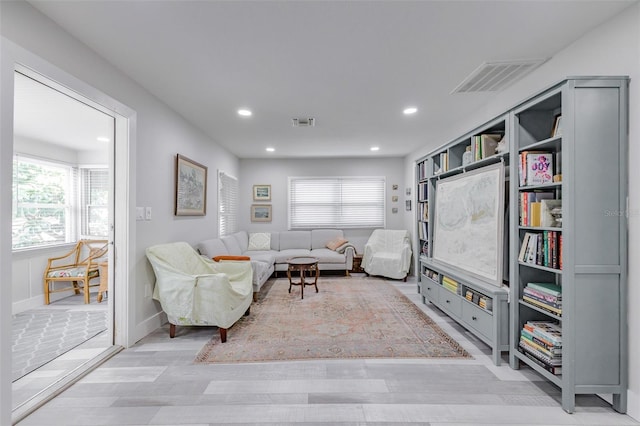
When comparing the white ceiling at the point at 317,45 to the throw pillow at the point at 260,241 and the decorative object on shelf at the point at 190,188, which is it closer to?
the decorative object on shelf at the point at 190,188

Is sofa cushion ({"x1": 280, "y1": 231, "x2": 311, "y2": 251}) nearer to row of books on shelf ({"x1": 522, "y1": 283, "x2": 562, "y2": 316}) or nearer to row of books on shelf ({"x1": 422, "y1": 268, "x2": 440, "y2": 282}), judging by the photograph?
row of books on shelf ({"x1": 422, "y1": 268, "x2": 440, "y2": 282})

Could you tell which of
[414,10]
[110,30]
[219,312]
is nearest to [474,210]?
[414,10]

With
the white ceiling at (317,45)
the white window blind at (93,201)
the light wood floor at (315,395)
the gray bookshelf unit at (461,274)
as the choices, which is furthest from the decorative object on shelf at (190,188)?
the gray bookshelf unit at (461,274)

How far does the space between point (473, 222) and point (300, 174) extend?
171 inches

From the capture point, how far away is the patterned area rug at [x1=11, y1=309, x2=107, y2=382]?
7.99ft

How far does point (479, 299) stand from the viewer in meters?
2.58

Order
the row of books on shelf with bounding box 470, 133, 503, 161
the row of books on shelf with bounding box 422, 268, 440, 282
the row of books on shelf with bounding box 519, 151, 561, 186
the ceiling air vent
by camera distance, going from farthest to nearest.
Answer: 1. the ceiling air vent
2. the row of books on shelf with bounding box 422, 268, 440, 282
3. the row of books on shelf with bounding box 470, 133, 503, 161
4. the row of books on shelf with bounding box 519, 151, 561, 186

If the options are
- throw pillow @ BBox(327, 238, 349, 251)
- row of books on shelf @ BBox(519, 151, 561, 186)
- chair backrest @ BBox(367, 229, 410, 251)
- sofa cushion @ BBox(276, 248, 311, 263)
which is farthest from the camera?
throw pillow @ BBox(327, 238, 349, 251)

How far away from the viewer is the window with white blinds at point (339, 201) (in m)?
6.58

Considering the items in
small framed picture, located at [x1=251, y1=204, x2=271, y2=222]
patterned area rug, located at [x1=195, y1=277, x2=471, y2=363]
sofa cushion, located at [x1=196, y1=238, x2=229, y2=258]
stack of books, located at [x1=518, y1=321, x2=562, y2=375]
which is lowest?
patterned area rug, located at [x1=195, y1=277, x2=471, y2=363]

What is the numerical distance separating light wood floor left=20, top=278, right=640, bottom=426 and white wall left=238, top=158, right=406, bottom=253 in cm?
419

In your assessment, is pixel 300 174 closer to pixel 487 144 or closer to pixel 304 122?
pixel 304 122

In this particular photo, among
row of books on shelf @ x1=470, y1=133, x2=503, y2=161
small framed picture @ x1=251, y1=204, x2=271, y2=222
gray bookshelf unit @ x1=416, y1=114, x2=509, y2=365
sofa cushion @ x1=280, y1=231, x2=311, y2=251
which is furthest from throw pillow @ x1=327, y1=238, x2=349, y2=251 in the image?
row of books on shelf @ x1=470, y1=133, x2=503, y2=161

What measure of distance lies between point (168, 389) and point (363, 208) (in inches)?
203
